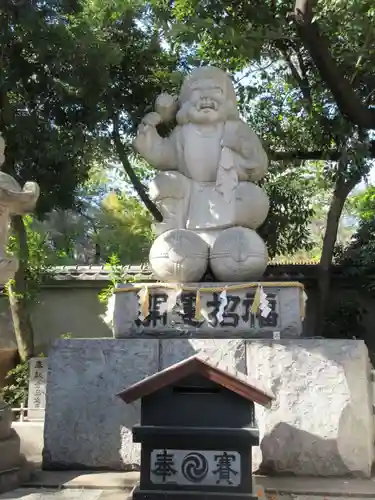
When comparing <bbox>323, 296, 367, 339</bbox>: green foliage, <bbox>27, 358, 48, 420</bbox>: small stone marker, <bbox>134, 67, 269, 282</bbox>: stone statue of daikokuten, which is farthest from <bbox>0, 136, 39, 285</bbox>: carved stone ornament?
<bbox>323, 296, 367, 339</bbox>: green foliage

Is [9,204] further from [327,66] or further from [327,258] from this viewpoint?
[327,258]

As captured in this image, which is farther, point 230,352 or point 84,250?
point 84,250

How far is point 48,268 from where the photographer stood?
10.1m

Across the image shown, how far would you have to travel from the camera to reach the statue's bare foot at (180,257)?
506 centimetres

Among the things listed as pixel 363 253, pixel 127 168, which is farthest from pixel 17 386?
pixel 363 253

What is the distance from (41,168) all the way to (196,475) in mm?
5591

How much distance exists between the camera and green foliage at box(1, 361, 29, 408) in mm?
8727

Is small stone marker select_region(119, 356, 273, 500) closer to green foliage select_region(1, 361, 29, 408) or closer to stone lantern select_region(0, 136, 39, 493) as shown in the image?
stone lantern select_region(0, 136, 39, 493)

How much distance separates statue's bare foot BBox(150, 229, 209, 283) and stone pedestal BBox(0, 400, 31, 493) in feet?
6.00

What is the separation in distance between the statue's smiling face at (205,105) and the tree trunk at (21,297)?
387 cm

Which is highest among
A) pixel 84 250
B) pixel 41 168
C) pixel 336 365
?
pixel 84 250

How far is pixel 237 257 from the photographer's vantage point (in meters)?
5.07

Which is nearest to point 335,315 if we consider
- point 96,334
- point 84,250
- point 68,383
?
point 96,334

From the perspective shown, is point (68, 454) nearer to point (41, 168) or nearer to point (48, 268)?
point (41, 168)
